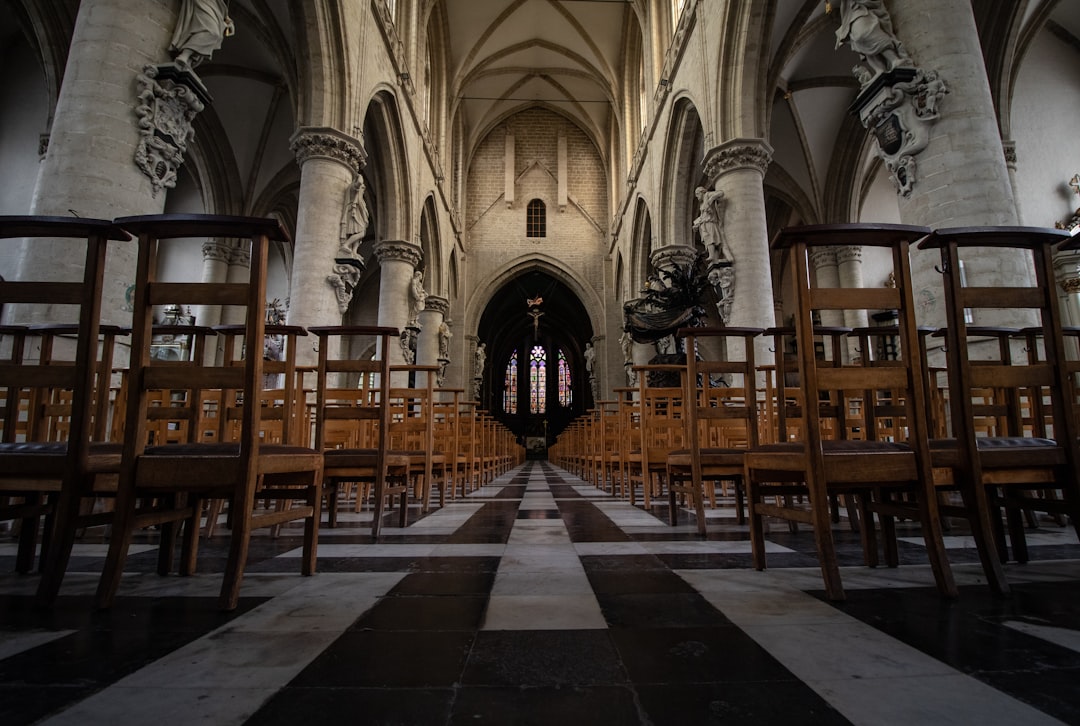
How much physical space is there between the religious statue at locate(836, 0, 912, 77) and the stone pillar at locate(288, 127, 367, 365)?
19.6 ft

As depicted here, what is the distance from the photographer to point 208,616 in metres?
1.44

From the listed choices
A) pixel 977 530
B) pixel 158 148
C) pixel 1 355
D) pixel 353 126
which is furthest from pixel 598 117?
pixel 977 530

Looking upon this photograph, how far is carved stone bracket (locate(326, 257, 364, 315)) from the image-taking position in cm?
720

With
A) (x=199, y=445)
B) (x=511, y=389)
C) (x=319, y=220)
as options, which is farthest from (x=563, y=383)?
(x=199, y=445)

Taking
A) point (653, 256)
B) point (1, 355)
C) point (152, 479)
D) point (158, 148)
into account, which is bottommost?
point (152, 479)

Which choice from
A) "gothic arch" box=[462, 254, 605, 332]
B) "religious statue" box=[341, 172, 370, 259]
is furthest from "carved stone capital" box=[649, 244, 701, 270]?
"gothic arch" box=[462, 254, 605, 332]

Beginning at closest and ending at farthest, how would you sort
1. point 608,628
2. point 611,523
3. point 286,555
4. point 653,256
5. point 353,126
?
1. point 608,628
2. point 286,555
3. point 611,523
4. point 353,126
5. point 653,256

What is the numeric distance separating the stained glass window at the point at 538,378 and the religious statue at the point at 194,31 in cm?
2855

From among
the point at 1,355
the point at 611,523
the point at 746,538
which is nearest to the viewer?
the point at 746,538

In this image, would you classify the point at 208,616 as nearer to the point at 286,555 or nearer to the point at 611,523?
the point at 286,555

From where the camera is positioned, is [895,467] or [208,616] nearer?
[208,616]

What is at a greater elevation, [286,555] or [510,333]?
[510,333]

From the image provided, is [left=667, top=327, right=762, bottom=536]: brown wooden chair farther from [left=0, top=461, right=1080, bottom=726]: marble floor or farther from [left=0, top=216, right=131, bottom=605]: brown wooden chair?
[left=0, top=216, right=131, bottom=605]: brown wooden chair

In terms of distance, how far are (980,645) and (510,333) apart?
31.1m
